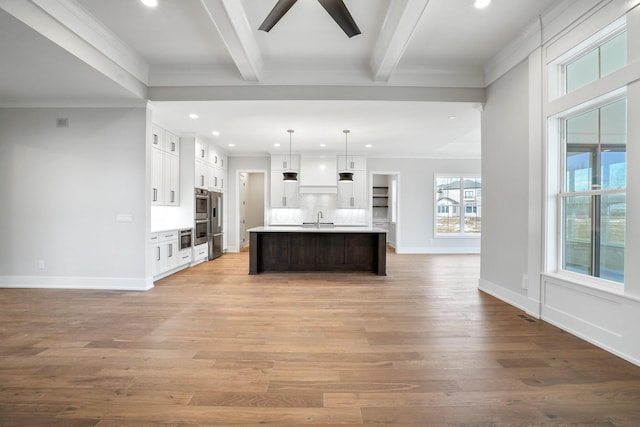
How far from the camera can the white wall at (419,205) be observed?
27.3 feet

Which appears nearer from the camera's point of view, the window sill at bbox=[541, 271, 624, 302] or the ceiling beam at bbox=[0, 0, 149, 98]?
the window sill at bbox=[541, 271, 624, 302]

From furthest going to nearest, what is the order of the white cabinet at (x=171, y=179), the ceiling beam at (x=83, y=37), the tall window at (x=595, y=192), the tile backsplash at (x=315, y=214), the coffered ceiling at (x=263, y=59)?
1. the tile backsplash at (x=315, y=214)
2. the white cabinet at (x=171, y=179)
3. the coffered ceiling at (x=263, y=59)
4. the ceiling beam at (x=83, y=37)
5. the tall window at (x=595, y=192)

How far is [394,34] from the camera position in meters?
3.00

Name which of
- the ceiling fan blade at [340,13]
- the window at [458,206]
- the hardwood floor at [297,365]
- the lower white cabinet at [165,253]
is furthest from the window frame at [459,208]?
the lower white cabinet at [165,253]

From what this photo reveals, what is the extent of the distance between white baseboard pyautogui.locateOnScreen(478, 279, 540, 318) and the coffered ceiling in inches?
106

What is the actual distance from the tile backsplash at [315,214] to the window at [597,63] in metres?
5.57

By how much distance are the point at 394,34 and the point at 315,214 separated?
5.64 m

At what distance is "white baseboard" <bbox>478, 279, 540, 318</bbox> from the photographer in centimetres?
323

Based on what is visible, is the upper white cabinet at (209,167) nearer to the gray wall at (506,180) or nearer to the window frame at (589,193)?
the gray wall at (506,180)

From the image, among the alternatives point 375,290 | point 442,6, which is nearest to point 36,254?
point 375,290

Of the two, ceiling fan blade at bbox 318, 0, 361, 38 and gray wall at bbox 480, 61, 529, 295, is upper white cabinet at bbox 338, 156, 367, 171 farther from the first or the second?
ceiling fan blade at bbox 318, 0, 361, 38

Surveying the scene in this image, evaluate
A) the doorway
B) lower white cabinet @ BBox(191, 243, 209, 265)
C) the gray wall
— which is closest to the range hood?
the doorway

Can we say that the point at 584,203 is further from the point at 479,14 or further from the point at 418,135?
the point at 418,135

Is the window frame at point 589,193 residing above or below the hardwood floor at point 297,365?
above
